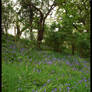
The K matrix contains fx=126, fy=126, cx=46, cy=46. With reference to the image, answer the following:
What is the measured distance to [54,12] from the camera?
7.16 ft

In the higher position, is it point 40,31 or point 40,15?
point 40,15

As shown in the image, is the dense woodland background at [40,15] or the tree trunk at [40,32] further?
the tree trunk at [40,32]

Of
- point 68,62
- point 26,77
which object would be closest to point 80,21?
point 26,77

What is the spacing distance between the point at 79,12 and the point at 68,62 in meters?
4.40

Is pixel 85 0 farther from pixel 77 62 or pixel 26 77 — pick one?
pixel 77 62

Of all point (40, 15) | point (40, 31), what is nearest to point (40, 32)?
point (40, 31)

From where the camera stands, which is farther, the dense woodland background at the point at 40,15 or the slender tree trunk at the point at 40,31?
the slender tree trunk at the point at 40,31

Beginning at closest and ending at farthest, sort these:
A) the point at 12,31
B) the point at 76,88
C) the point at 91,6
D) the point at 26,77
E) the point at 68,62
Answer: the point at 91,6
the point at 12,31
the point at 76,88
the point at 26,77
the point at 68,62

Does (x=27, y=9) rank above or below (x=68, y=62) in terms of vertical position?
above

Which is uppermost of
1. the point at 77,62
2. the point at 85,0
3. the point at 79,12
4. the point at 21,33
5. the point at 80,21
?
the point at 85,0

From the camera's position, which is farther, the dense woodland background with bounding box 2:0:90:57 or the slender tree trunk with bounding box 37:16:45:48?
the slender tree trunk with bounding box 37:16:45:48

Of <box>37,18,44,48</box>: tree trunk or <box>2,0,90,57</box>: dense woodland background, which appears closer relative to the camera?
<box>2,0,90,57</box>: dense woodland background

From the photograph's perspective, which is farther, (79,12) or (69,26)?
(69,26)

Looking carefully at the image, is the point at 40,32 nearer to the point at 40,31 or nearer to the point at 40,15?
the point at 40,31
